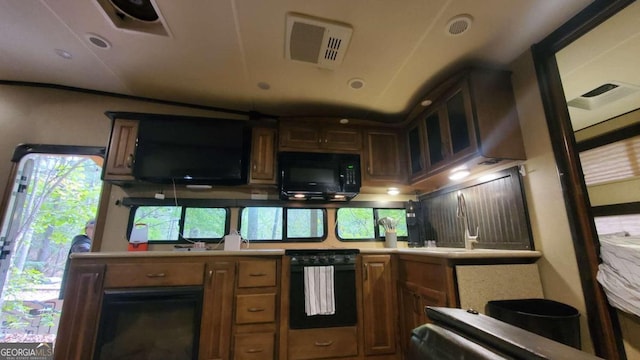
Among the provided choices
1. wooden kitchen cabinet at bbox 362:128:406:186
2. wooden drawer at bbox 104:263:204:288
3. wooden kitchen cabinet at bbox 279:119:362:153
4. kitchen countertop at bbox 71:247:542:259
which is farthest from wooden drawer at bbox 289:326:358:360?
wooden kitchen cabinet at bbox 279:119:362:153

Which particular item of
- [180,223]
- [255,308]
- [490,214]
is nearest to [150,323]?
[255,308]

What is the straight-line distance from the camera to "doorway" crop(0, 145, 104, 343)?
8.24 ft

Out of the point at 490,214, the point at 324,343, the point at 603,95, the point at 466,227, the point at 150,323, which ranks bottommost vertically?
the point at 324,343

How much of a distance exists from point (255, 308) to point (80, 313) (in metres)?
1.26

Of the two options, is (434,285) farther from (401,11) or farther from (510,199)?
(401,11)

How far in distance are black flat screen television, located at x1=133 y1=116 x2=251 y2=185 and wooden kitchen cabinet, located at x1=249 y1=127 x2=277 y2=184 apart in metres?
0.10

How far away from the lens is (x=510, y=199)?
2006mm

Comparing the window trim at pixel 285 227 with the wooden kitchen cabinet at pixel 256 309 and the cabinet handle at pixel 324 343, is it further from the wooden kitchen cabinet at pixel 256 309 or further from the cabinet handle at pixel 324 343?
the cabinet handle at pixel 324 343

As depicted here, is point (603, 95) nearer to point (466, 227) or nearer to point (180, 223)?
point (466, 227)

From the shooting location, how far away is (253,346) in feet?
6.69

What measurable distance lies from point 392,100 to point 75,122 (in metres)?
3.35

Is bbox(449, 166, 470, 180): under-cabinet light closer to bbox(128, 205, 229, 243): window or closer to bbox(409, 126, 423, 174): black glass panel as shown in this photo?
bbox(409, 126, 423, 174): black glass panel

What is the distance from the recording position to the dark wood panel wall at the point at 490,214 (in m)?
1.94

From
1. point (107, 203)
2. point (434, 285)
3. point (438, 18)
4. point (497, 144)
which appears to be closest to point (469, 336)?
point (434, 285)
